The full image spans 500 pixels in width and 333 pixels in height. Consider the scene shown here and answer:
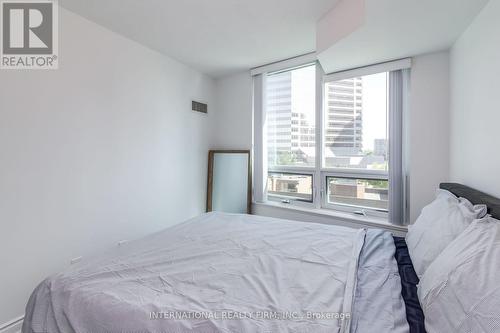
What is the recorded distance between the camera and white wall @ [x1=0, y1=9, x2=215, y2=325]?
5.81 ft

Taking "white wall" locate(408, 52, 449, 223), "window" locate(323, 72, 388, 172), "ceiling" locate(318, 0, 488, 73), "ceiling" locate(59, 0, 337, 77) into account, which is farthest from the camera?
"window" locate(323, 72, 388, 172)

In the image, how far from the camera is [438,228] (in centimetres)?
132

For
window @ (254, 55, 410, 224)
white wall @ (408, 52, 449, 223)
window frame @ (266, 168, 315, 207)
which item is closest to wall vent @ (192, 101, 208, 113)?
window @ (254, 55, 410, 224)

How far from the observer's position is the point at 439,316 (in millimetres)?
828

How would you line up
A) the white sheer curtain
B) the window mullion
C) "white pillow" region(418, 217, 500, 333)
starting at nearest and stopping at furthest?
"white pillow" region(418, 217, 500, 333) < the white sheer curtain < the window mullion

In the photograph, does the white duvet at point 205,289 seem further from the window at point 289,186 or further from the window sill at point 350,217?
the window at point 289,186

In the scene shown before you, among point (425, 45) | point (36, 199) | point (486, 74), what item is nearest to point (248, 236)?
point (36, 199)

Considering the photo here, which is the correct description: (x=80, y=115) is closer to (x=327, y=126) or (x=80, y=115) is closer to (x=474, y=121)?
(x=327, y=126)

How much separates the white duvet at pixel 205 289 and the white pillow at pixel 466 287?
293 mm

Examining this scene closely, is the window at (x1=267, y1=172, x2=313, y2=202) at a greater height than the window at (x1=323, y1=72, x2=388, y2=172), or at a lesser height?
lesser

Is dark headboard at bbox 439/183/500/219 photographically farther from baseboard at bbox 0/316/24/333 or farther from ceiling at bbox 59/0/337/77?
baseboard at bbox 0/316/24/333

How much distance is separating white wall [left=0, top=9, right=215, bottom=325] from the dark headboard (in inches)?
114

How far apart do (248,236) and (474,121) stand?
75.9 inches

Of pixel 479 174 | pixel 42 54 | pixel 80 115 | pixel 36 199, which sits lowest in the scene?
pixel 36 199
